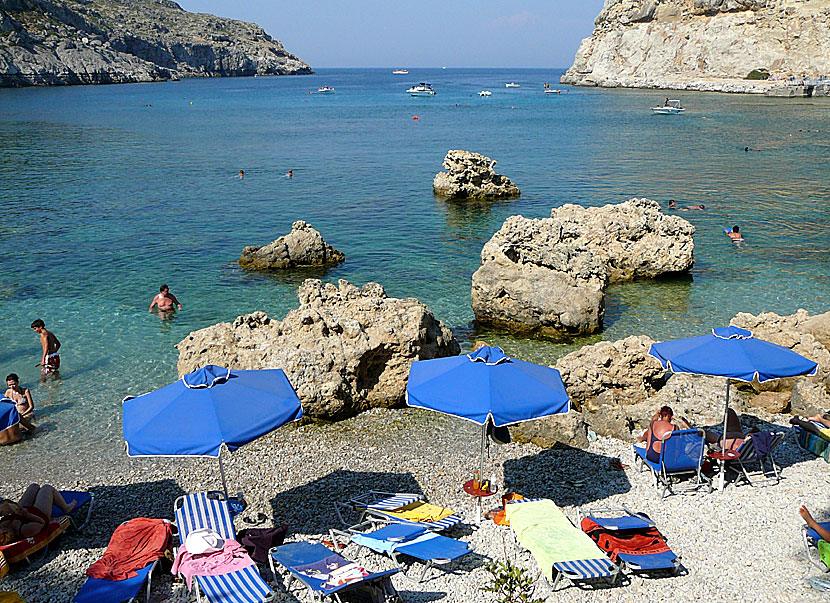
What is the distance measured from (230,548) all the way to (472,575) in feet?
8.81

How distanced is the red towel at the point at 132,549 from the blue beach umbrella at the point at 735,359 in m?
6.94

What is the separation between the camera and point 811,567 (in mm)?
7543

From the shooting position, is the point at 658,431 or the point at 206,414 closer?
the point at 206,414

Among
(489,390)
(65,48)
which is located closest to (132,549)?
(489,390)

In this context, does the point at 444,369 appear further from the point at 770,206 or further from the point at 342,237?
the point at 770,206

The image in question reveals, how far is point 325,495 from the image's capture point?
9.82 metres

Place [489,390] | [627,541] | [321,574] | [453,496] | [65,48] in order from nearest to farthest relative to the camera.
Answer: [321,574]
[627,541]
[489,390]
[453,496]
[65,48]

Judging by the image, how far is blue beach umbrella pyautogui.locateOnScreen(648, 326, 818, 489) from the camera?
9227mm

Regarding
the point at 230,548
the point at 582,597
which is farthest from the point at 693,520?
the point at 230,548

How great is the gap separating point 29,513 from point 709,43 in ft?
452

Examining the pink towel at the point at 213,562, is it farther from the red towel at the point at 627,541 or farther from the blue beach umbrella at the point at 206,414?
the red towel at the point at 627,541

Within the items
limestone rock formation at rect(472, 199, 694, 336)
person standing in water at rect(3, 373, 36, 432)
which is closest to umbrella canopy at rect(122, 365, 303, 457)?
person standing in water at rect(3, 373, 36, 432)

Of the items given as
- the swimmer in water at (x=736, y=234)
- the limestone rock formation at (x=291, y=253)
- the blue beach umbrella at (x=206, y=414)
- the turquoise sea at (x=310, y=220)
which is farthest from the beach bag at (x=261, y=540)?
the swimmer in water at (x=736, y=234)

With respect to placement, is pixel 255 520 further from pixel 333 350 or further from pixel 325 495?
pixel 333 350
